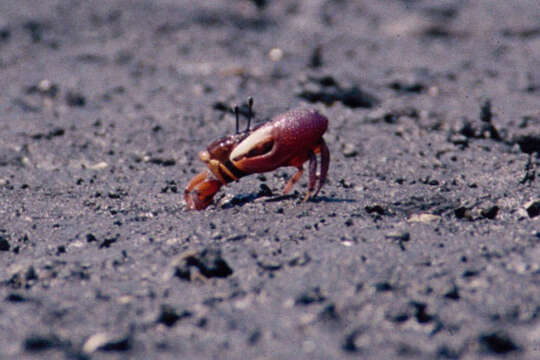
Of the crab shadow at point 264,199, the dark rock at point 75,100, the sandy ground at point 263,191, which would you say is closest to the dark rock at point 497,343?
the sandy ground at point 263,191

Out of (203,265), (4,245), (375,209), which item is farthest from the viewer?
(375,209)

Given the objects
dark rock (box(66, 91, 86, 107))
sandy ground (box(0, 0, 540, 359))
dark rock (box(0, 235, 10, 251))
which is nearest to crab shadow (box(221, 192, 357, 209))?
sandy ground (box(0, 0, 540, 359))

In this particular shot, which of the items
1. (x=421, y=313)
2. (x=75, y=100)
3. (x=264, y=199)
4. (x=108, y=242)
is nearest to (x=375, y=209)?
(x=264, y=199)

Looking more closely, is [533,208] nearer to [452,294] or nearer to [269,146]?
[452,294]

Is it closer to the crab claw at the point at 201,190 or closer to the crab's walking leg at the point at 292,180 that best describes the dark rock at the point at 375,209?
the crab's walking leg at the point at 292,180

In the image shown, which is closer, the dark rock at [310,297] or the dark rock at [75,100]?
the dark rock at [310,297]
